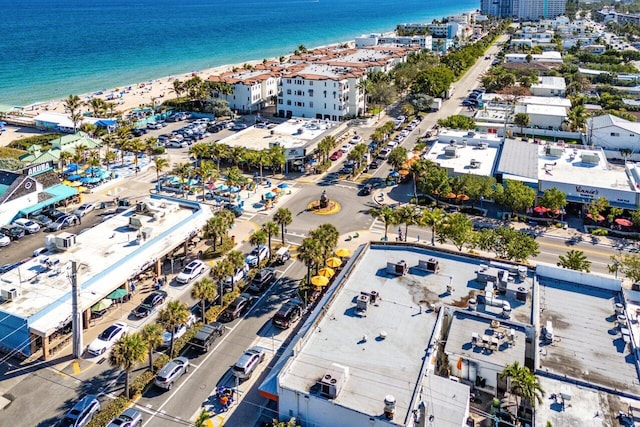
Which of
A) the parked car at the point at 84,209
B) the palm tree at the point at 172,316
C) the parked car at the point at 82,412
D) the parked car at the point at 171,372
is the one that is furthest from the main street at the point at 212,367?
the palm tree at the point at 172,316

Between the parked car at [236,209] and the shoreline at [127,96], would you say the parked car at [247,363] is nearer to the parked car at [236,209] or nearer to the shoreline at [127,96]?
the parked car at [236,209]

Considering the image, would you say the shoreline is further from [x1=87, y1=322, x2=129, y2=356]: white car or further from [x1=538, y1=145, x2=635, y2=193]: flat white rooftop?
[x1=538, y1=145, x2=635, y2=193]: flat white rooftop

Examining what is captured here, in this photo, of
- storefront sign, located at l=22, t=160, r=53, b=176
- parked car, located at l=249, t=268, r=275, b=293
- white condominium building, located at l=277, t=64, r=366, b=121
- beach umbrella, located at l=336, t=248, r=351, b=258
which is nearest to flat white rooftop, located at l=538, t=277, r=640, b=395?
beach umbrella, located at l=336, t=248, r=351, b=258

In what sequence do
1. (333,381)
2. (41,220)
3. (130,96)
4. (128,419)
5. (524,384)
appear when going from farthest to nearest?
(130,96) → (41,220) → (128,419) → (524,384) → (333,381)

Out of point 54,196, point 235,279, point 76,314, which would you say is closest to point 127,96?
point 54,196

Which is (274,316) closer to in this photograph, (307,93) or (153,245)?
(153,245)

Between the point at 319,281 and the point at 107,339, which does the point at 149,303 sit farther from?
the point at 319,281

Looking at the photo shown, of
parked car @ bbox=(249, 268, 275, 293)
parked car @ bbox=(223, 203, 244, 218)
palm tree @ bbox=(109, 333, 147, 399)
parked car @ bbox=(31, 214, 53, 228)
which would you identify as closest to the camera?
palm tree @ bbox=(109, 333, 147, 399)
